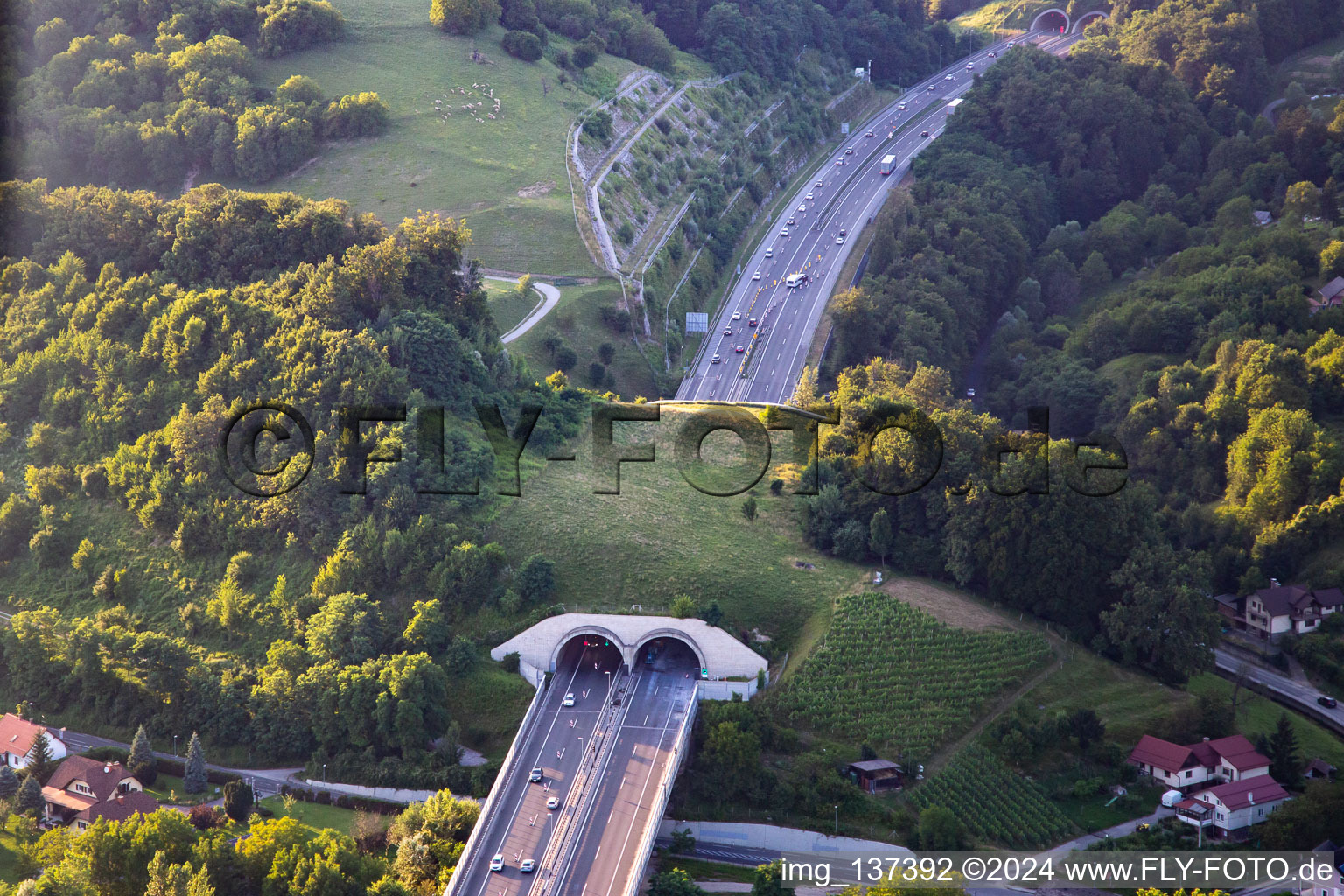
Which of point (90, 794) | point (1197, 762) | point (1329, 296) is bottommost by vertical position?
point (90, 794)

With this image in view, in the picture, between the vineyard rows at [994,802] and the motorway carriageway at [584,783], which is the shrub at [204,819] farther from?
the vineyard rows at [994,802]

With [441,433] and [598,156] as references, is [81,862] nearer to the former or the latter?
[441,433]

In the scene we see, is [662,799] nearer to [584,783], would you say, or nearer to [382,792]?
[584,783]

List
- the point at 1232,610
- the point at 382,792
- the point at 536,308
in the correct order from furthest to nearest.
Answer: the point at 536,308 < the point at 1232,610 < the point at 382,792

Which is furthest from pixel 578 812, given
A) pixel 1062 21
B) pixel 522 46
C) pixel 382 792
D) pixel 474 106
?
pixel 1062 21

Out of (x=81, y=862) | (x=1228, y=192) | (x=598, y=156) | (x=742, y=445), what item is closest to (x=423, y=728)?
(x=81, y=862)

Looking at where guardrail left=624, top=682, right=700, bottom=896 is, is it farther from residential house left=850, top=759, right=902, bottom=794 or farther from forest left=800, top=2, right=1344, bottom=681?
forest left=800, top=2, right=1344, bottom=681
